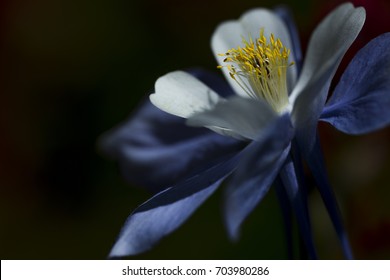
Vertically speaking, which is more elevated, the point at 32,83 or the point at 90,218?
the point at 32,83

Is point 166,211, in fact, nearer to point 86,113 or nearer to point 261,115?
point 261,115

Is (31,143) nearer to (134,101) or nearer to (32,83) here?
(32,83)

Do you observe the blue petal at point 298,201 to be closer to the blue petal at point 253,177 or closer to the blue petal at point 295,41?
the blue petal at point 253,177

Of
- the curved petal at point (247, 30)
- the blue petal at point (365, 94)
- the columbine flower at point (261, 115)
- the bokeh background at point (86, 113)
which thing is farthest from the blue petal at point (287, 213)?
the bokeh background at point (86, 113)

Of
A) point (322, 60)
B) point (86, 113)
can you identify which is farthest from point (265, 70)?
point (86, 113)

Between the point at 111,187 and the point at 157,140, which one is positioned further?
the point at 111,187
